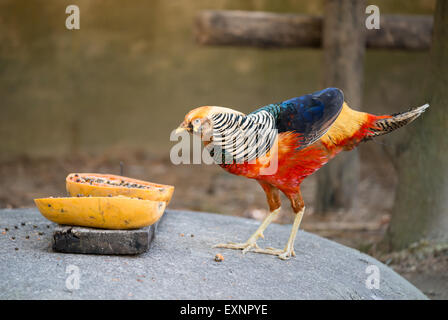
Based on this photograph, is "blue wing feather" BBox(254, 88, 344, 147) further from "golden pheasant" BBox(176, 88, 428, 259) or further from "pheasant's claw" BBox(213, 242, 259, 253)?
"pheasant's claw" BBox(213, 242, 259, 253)

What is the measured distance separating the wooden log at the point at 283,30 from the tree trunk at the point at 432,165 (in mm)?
1561

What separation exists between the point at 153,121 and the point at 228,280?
5400 mm

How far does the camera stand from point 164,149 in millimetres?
7789

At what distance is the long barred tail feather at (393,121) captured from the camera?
281 cm

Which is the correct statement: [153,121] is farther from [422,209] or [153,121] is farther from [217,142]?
[217,142]

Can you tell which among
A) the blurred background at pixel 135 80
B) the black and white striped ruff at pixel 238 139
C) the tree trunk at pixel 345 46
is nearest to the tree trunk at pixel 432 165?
the tree trunk at pixel 345 46

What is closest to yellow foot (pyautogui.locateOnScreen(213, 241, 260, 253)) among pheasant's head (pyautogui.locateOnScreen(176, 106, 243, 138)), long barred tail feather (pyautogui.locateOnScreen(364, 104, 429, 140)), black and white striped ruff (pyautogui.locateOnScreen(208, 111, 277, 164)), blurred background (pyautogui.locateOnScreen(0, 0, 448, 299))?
black and white striped ruff (pyautogui.locateOnScreen(208, 111, 277, 164))

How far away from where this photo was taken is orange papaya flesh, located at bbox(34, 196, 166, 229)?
8.49 feet

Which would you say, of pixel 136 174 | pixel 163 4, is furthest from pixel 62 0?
pixel 136 174

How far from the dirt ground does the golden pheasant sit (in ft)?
4.41

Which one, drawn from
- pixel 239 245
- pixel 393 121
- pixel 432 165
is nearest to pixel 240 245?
pixel 239 245

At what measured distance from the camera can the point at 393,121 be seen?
9.27 ft

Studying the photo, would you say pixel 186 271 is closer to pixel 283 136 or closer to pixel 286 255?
pixel 286 255

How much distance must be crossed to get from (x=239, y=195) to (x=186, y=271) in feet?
12.8
